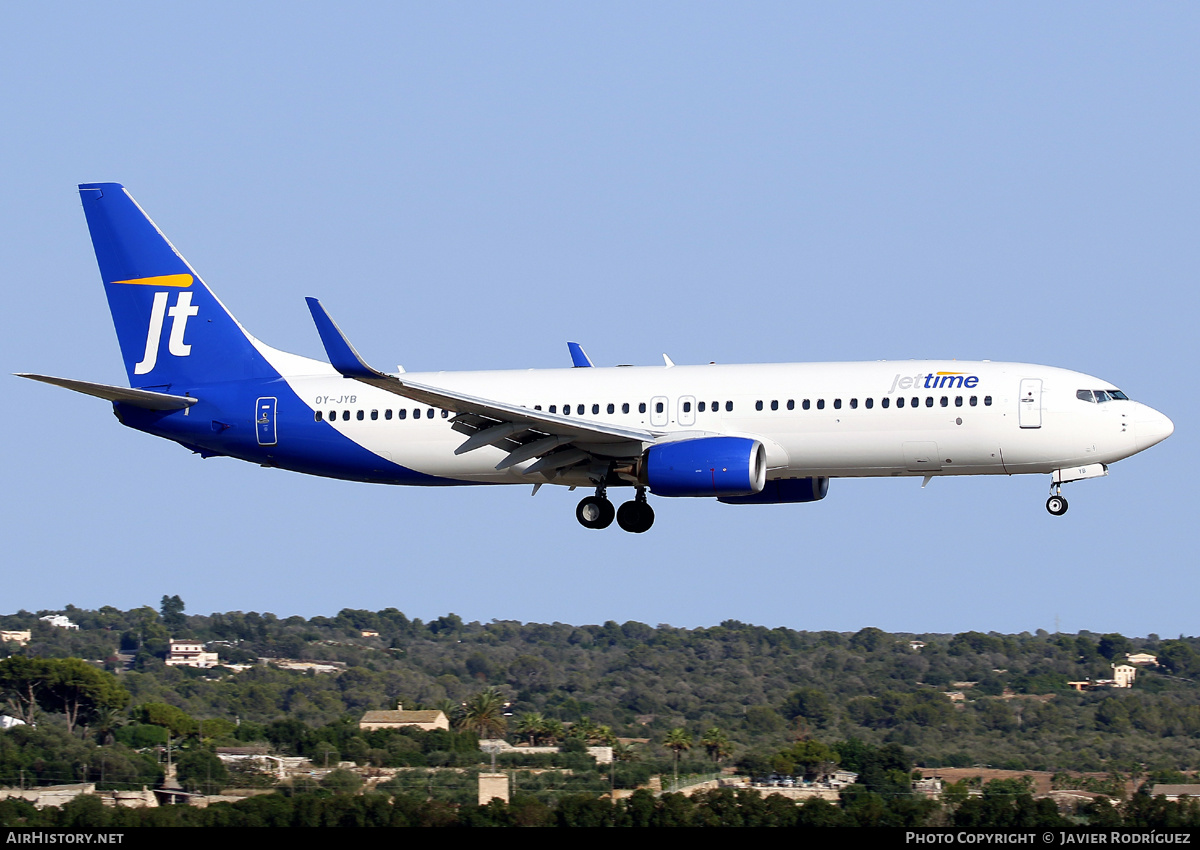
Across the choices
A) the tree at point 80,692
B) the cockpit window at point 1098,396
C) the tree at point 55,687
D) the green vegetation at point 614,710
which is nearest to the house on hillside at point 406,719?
the green vegetation at point 614,710

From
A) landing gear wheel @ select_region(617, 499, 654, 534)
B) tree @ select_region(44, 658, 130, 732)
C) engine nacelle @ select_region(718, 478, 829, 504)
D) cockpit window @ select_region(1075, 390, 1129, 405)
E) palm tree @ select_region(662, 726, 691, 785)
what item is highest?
cockpit window @ select_region(1075, 390, 1129, 405)

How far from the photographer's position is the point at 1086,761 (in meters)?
67.2

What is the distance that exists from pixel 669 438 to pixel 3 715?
168ft

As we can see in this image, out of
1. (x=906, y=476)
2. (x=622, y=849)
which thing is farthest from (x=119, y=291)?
(x=622, y=849)

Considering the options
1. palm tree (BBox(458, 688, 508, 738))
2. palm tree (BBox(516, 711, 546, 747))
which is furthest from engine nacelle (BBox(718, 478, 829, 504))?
palm tree (BBox(458, 688, 508, 738))

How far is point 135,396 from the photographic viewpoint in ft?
159

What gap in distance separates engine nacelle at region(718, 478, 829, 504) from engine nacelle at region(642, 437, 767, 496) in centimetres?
457

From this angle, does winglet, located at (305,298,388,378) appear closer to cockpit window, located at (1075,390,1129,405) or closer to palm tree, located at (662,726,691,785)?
cockpit window, located at (1075,390,1129,405)

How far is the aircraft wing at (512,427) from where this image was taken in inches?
1596

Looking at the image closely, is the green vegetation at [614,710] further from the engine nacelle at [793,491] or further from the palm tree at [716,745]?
the engine nacelle at [793,491]

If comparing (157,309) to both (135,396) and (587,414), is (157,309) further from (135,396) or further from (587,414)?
(587,414)

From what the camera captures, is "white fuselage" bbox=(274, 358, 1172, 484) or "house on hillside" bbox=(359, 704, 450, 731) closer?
"white fuselage" bbox=(274, 358, 1172, 484)

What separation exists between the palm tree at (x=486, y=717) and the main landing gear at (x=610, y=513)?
3629 centimetres

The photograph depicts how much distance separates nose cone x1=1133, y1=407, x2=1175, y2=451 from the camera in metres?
43.6
